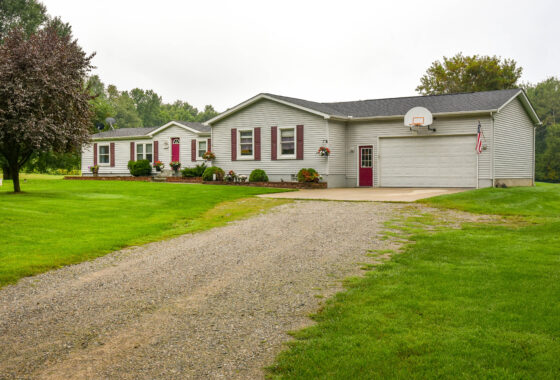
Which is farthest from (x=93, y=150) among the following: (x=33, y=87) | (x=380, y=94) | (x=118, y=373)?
(x=380, y=94)

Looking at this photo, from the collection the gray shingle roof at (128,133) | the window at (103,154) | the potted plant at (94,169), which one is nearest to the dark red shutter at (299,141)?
the gray shingle roof at (128,133)

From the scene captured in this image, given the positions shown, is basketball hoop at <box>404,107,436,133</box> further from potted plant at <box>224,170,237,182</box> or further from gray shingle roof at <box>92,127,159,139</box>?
gray shingle roof at <box>92,127,159,139</box>

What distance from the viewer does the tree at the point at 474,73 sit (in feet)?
131

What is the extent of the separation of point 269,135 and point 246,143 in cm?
157

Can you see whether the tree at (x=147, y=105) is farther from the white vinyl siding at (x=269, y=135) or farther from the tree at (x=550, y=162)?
the white vinyl siding at (x=269, y=135)

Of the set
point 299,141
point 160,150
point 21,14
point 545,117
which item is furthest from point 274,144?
point 545,117

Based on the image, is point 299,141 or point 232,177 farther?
point 232,177

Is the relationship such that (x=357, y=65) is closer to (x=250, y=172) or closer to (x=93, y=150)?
(x=250, y=172)

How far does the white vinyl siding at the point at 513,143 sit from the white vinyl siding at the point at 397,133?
0.47 m

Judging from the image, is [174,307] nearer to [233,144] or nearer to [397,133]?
[397,133]

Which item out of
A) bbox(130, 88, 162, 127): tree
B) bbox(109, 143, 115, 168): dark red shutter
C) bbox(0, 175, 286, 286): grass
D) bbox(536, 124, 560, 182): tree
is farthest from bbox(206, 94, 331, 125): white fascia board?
bbox(130, 88, 162, 127): tree

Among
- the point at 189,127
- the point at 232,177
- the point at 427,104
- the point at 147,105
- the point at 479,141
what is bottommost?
the point at 232,177

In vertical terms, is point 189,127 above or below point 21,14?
below

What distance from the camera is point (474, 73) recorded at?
40938mm
